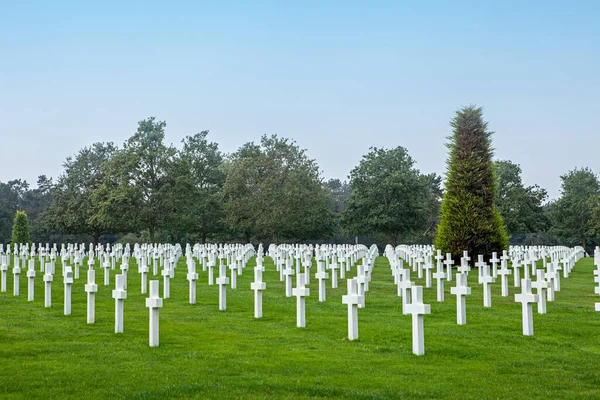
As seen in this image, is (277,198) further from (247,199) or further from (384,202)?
(384,202)

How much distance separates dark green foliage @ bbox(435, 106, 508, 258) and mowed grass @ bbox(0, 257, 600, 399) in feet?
49.6

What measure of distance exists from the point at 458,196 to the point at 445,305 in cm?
1655

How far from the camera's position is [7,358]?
8.37m

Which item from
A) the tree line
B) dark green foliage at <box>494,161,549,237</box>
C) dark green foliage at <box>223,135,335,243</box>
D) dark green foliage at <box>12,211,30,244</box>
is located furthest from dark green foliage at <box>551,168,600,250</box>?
dark green foliage at <box>12,211,30,244</box>

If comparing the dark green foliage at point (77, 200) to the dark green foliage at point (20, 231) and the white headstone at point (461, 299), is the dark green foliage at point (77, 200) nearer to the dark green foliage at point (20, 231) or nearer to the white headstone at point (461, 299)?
the dark green foliage at point (20, 231)

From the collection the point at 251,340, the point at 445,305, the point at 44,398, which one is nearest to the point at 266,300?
the point at 445,305

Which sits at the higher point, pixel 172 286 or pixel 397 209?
pixel 397 209

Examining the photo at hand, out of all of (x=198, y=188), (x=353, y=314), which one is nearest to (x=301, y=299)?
(x=353, y=314)

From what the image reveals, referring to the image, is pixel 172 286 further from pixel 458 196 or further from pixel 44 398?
pixel 458 196

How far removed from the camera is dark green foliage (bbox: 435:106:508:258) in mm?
29609

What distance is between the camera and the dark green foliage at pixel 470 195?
97.1ft

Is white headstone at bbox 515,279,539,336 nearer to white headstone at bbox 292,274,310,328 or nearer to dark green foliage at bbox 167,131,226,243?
white headstone at bbox 292,274,310,328

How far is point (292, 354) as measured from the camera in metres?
8.68

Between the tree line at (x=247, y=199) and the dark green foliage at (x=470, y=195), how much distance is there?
864 inches
